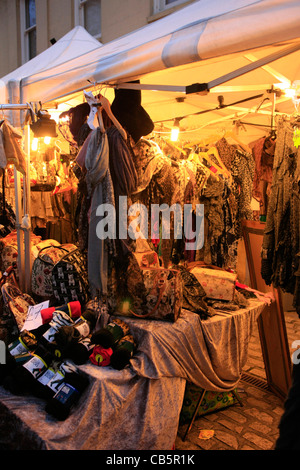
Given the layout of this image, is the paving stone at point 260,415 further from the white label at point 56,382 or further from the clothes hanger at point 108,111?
the clothes hanger at point 108,111

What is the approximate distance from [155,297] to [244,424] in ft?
4.54

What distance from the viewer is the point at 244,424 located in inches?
120

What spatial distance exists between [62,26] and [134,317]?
8156 millimetres

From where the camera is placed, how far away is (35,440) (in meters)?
2.02

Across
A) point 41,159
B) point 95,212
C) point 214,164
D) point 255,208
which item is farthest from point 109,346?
point 255,208

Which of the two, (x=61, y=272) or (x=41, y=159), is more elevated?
(x=41, y=159)

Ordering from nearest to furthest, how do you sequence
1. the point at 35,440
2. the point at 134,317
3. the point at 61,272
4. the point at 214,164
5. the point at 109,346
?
the point at 35,440
the point at 109,346
the point at 134,317
the point at 61,272
the point at 214,164

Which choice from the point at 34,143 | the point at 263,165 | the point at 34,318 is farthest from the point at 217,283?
the point at 34,143

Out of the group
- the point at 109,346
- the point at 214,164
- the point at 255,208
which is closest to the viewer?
the point at 109,346

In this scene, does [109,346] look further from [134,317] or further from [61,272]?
[61,272]

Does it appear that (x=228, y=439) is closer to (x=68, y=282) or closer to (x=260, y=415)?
(x=260, y=415)

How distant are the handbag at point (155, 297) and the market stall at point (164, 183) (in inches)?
0.8

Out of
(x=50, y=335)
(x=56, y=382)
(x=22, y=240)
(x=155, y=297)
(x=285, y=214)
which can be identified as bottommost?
(x=56, y=382)

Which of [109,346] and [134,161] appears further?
[134,161]
